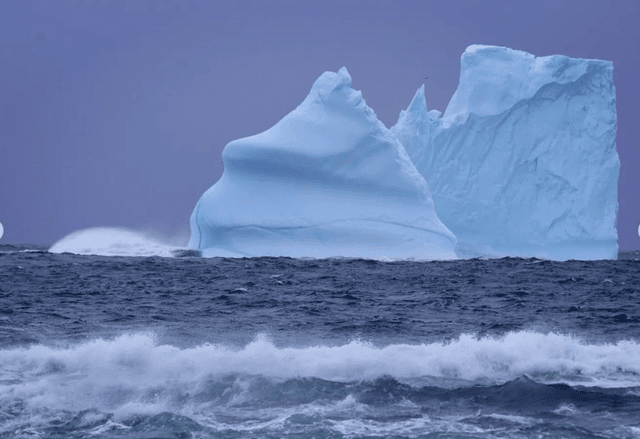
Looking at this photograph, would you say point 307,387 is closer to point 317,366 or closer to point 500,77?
point 317,366

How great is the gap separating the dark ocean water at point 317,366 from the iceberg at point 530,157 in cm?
1627

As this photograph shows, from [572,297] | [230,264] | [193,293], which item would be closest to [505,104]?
[230,264]

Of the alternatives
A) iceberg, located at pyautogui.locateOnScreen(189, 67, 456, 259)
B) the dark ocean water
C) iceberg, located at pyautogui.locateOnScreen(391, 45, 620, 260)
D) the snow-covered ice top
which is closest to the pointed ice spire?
iceberg, located at pyautogui.locateOnScreen(391, 45, 620, 260)

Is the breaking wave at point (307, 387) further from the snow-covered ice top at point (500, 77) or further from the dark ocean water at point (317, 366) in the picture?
the snow-covered ice top at point (500, 77)

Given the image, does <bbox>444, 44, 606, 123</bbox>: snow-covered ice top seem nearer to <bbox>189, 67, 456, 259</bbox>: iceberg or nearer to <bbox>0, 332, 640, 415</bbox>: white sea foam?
<bbox>189, 67, 456, 259</bbox>: iceberg

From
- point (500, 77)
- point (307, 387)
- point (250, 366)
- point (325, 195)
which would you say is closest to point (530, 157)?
point (500, 77)

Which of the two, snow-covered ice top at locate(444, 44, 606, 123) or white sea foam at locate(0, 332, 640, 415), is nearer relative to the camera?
white sea foam at locate(0, 332, 640, 415)

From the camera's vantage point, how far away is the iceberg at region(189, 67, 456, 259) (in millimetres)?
26422

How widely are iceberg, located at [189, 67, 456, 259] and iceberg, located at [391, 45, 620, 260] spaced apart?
16.2 ft

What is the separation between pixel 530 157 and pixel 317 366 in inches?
977

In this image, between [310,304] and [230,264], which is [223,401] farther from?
[230,264]

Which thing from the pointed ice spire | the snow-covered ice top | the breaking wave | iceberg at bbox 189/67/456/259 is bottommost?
the breaking wave

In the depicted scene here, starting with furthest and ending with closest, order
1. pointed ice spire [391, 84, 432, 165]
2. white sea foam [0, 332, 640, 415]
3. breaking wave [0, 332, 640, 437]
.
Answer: pointed ice spire [391, 84, 432, 165] < white sea foam [0, 332, 640, 415] < breaking wave [0, 332, 640, 437]

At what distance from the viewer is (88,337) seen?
416 inches
